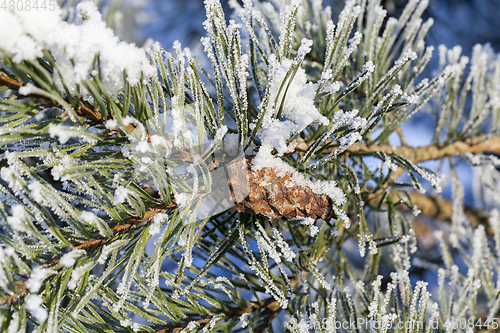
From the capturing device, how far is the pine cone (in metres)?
0.38

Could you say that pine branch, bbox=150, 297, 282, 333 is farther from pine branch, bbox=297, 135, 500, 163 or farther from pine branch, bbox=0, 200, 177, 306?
pine branch, bbox=297, 135, 500, 163

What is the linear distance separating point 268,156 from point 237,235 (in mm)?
114

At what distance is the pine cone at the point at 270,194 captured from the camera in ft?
1.24

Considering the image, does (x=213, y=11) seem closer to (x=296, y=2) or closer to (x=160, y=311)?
(x=296, y=2)

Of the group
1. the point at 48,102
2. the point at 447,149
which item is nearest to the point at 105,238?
the point at 48,102

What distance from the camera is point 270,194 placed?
0.38 m

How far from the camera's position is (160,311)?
42cm

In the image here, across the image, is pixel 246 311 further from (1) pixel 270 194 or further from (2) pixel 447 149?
(2) pixel 447 149

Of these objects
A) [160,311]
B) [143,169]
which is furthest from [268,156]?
[160,311]

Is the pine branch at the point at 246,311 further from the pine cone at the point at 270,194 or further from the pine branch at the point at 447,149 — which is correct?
the pine branch at the point at 447,149

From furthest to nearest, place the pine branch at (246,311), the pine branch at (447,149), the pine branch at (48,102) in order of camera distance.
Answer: the pine branch at (447,149), the pine branch at (246,311), the pine branch at (48,102)

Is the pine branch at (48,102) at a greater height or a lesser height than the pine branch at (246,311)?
greater

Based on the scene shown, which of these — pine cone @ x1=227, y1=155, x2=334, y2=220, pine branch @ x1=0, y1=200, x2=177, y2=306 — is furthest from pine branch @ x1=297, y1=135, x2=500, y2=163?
pine branch @ x1=0, y1=200, x2=177, y2=306

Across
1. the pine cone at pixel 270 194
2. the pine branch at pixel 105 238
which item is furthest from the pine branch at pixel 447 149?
the pine branch at pixel 105 238
